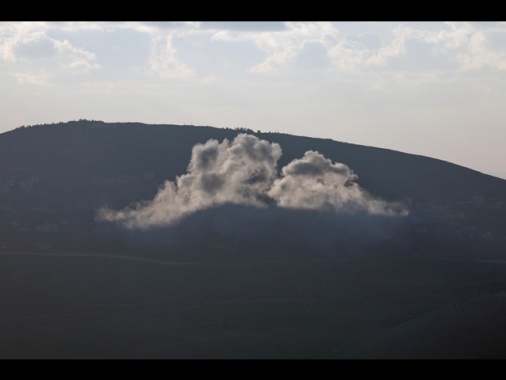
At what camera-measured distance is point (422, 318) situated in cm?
14150

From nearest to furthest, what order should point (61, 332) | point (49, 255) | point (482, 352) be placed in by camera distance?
point (482, 352) → point (61, 332) → point (49, 255)

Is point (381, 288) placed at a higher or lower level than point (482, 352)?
higher

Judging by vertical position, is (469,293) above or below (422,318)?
above

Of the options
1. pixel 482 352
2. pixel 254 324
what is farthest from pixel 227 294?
pixel 482 352

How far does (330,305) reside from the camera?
175 meters

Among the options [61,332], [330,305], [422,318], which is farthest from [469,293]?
[61,332]
